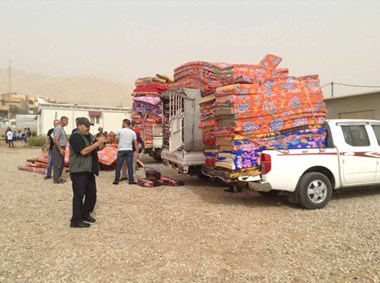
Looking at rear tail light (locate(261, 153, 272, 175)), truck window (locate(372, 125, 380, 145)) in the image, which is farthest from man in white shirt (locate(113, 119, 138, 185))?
truck window (locate(372, 125, 380, 145))

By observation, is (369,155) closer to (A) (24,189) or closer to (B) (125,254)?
(B) (125,254)

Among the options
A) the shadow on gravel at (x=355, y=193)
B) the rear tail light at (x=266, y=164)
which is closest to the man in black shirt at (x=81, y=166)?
the rear tail light at (x=266, y=164)

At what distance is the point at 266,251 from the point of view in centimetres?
428

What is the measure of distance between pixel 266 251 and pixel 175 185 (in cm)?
496

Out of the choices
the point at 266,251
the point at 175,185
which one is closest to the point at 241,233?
the point at 266,251

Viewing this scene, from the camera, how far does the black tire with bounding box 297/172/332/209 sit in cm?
620

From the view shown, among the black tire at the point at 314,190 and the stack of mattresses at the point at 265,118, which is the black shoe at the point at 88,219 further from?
the black tire at the point at 314,190

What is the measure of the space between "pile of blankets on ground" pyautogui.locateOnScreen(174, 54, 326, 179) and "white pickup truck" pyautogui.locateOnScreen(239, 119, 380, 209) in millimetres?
241

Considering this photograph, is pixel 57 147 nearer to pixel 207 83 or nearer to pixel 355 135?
pixel 207 83

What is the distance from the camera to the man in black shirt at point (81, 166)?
5227 mm

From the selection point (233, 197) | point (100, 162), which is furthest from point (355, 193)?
point (100, 162)

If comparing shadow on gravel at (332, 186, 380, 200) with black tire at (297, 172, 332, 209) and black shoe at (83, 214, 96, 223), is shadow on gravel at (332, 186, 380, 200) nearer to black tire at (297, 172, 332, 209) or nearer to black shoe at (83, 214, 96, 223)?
black tire at (297, 172, 332, 209)

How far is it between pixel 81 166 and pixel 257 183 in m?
3.04

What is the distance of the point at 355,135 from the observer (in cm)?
697
